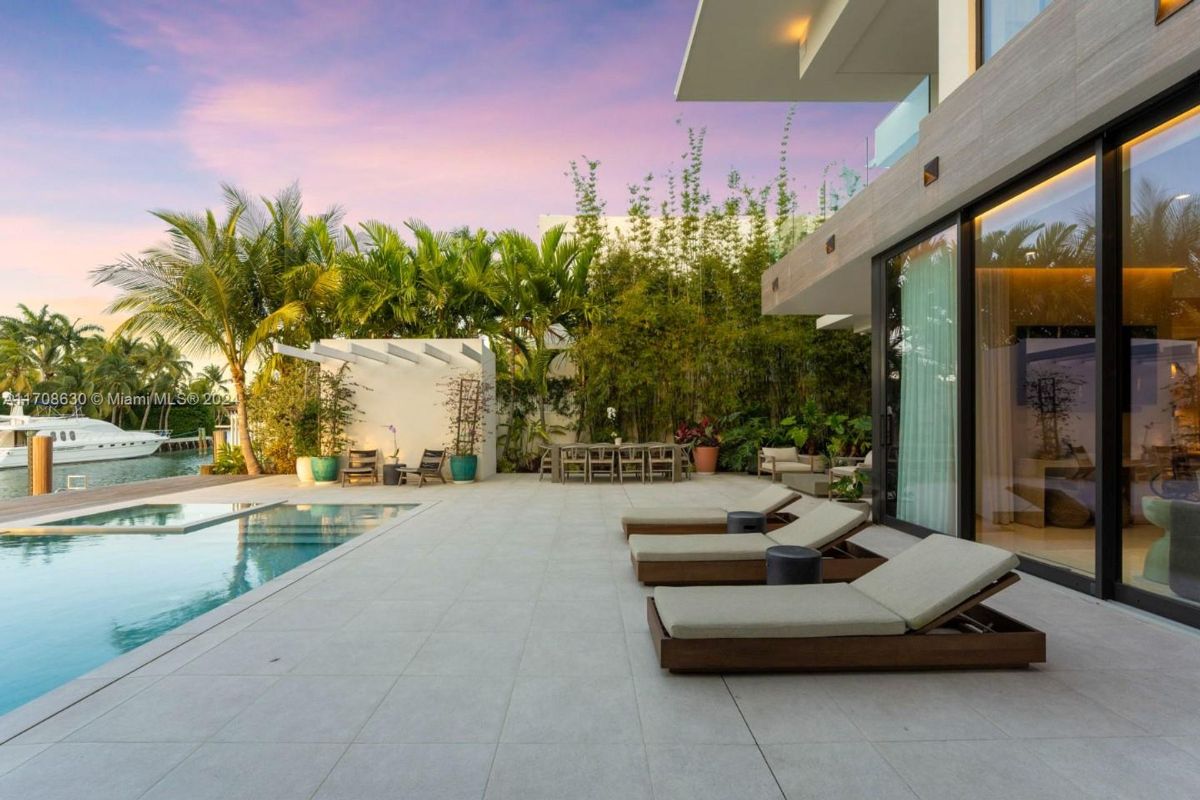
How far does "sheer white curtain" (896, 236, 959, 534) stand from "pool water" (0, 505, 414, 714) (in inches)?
232

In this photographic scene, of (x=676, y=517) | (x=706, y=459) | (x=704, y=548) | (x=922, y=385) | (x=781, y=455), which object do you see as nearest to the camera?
(x=704, y=548)

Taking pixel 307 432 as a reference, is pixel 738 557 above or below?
below

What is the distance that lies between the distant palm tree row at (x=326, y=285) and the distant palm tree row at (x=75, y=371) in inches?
963

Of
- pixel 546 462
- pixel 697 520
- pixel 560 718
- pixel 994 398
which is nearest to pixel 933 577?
pixel 560 718

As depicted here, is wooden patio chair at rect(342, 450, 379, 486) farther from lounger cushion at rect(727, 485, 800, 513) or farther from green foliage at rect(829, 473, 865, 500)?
green foliage at rect(829, 473, 865, 500)

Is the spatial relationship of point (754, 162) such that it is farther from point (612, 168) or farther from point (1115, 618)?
point (1115, 618)

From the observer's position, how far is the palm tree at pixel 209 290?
1303 cm

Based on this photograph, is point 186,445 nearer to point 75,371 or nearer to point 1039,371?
point 75,371

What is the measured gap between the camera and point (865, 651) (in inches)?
119

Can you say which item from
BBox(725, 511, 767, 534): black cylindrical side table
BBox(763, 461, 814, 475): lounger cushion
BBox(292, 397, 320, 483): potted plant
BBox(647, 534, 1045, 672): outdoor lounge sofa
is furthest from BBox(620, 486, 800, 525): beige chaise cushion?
BBox(292, 397, 320, 483): potted plant

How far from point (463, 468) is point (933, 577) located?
9.66 m

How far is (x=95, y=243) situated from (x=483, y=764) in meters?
19.8

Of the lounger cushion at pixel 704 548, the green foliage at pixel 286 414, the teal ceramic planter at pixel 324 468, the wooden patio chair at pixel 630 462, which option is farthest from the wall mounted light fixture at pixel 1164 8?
the green foliage at pixel 286 414

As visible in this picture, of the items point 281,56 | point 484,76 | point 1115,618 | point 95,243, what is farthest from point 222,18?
point 1115,618
